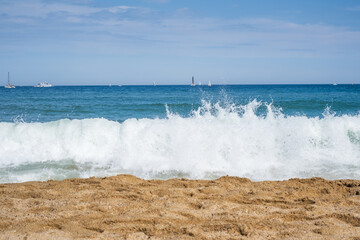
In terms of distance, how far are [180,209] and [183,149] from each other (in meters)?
3.96

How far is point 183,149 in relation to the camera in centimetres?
809

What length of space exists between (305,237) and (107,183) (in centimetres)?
328

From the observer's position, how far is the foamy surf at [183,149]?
7.20 metres

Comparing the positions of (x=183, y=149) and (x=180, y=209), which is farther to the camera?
(x=183, y=149)

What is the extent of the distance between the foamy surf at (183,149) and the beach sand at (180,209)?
1526 millimetres

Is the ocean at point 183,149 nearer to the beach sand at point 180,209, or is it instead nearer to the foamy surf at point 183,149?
the foamy surf at point 183,149

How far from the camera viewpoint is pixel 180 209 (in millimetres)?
4156

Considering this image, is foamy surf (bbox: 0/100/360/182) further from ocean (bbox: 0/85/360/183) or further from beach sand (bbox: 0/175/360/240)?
beach sand (bbox: 0/175/360/240)

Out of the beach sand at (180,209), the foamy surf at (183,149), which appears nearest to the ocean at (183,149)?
the foamy surf at (183,149)

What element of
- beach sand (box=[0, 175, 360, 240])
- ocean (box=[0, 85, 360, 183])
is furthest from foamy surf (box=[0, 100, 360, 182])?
beach sand (box=[0, 175, 360, 240])

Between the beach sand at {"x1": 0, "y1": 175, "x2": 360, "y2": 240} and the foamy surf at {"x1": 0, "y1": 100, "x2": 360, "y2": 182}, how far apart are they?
1.53 meters

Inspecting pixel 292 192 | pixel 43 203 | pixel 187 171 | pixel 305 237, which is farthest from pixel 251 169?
pixel 43 203

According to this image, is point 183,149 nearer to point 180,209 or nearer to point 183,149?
point 183,149

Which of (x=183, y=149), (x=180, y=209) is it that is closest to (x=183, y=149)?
(x=183, y=149)
